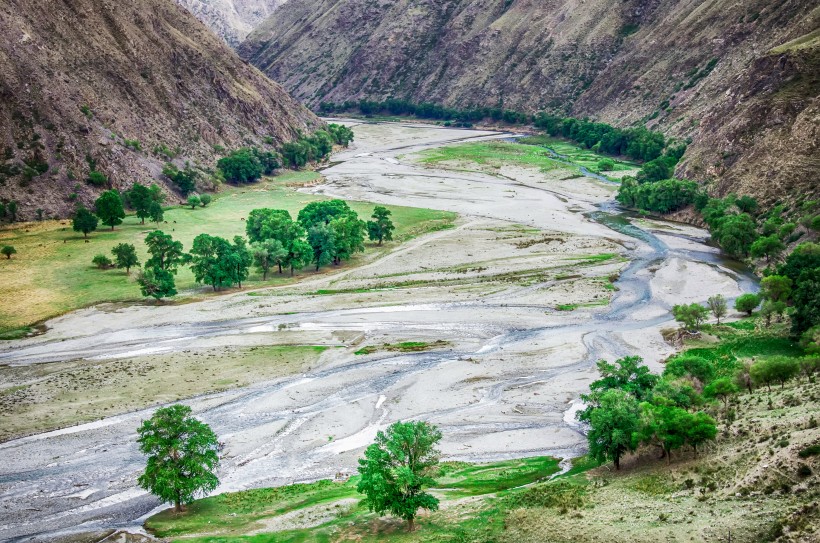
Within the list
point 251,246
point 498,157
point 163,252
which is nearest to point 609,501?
point 163,252

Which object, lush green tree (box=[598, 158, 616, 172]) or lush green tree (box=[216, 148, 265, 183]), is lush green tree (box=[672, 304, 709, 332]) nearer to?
lush green tree (box=[598, 158, 616, 172])

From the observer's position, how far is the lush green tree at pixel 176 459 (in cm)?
4622

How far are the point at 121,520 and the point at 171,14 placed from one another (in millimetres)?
154442

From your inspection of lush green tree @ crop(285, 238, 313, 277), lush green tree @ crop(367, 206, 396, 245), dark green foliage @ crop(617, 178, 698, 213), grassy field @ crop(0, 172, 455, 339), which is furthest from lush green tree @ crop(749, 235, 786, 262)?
lush green tree @ crop(285, 238, 313, 277)

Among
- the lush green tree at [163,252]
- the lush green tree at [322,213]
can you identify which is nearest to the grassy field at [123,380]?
the lush green tree at [163,252]

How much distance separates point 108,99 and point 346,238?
65171 millimetres

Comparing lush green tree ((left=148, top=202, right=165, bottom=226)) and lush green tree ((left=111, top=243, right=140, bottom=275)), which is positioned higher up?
lush green tree ((left=148, top=202, right=165, bottom=226))

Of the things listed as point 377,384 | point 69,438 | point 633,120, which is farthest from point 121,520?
point 633,120

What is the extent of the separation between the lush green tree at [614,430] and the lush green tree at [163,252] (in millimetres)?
62558

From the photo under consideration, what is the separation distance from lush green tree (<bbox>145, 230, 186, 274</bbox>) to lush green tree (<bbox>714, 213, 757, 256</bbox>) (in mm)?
68034

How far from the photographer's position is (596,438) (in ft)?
160

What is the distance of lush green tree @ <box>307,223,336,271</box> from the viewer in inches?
4146

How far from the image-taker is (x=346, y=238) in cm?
10725

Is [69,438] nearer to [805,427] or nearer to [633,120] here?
[805,427]
